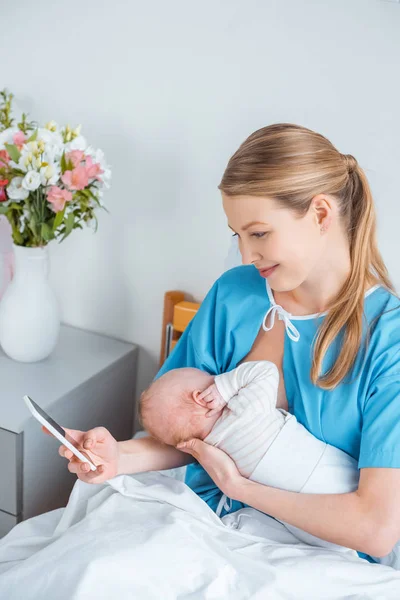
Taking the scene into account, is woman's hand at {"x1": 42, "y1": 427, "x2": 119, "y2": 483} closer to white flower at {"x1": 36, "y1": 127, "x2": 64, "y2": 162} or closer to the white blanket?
the white blanket

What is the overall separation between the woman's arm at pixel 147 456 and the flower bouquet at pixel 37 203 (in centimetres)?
54

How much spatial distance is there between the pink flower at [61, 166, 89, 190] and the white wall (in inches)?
12.1

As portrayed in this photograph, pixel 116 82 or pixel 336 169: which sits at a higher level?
pixel 116 82

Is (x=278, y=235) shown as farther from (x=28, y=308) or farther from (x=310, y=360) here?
(x=28, y=308)

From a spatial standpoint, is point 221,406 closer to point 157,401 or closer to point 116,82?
point 157,401

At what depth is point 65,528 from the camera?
4.12 feet

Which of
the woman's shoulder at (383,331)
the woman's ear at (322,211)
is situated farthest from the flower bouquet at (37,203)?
the woman's shoulder at (383,331)

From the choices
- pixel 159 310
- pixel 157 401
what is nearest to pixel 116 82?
pixel 159 310

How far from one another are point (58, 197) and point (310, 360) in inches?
30.1

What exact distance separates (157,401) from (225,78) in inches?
35.1

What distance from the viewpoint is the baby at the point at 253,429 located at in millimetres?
1179

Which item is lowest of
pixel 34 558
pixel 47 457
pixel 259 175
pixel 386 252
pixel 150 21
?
pixel 47 457

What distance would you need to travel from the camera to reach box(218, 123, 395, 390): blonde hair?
1.10 meters

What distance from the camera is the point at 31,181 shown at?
1524 millimetres
